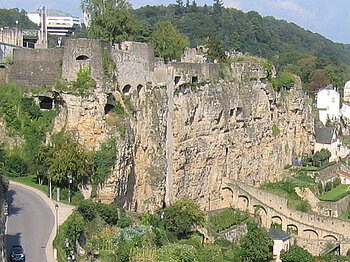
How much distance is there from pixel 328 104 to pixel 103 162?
53696mm

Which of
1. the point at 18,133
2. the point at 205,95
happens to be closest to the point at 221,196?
the point at 205,95

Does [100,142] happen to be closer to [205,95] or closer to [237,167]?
[205,95]

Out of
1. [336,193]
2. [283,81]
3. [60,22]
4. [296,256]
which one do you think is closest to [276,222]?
[296,256]

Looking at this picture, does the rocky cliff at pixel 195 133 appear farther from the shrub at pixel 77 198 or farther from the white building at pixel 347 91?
the white building at pixel 347 91

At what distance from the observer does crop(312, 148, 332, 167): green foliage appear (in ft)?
214

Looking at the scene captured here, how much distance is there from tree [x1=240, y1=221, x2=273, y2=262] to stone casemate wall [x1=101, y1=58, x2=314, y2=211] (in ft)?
20.5

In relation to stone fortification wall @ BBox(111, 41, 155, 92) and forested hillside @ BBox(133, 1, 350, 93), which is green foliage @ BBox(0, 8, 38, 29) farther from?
stone fortification wall @ BBox(111, 41, 155, 92)

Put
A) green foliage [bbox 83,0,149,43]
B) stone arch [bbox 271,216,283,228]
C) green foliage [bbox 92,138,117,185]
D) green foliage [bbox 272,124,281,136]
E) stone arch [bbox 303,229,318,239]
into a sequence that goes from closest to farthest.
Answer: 1. green foliage [bbox 92,138,117,185]
2. stone arch [bbox 303,229,318,239]
3. stone arch [bbox 271,216,283,228]
4. green foliage [bbox 83,0,149,43]
5. green foliage [bbox 272,124,281,136]

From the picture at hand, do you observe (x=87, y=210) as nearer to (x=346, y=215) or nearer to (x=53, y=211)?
(x=53, y=211)

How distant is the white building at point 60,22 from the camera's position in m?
110

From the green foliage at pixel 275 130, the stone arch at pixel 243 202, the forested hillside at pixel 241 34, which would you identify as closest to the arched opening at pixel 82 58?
the stone arch at pixel 243 202

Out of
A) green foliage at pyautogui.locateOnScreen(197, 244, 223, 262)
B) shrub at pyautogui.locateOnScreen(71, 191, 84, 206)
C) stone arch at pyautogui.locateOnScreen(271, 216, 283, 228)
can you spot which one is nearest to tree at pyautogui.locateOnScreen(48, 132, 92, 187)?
shrub at pyautogui.locateOnScreen(71, 191, 84, 206)

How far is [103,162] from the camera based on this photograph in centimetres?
3631

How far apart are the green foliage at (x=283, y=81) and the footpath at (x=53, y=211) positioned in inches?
1229
